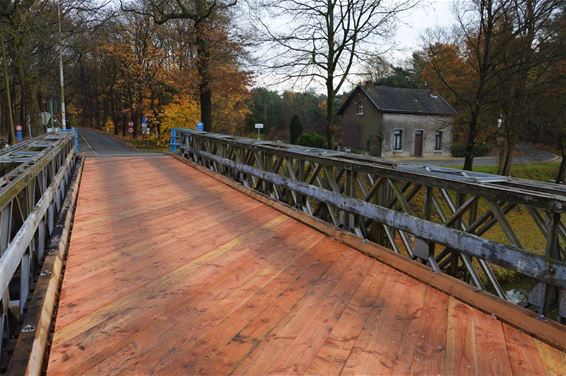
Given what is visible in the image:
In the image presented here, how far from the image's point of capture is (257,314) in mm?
3654

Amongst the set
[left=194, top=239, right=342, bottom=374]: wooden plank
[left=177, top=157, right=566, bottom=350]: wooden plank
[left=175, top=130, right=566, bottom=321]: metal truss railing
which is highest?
[left=175, top=130, right=566, bottom=321]: metal truss railing

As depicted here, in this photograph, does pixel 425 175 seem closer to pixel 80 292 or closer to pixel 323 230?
pixel 323 230

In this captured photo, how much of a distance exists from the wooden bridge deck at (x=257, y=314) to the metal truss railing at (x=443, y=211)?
0.43 m

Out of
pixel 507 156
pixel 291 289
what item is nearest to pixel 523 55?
pixel 507 156

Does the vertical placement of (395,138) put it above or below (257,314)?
below

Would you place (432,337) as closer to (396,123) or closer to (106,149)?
(106,149)

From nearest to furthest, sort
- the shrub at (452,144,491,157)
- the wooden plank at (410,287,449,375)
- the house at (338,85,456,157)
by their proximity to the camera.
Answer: the wooden plank at (410,287,449,375) < the house at (338,85,456,157) < the shrub at (452,144,491,157)

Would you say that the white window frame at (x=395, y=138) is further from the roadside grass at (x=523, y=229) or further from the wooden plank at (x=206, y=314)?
the wooden plank at (x=206, y=314)

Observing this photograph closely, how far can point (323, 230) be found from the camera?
624 centimetres

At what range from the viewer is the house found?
42438 millimetres

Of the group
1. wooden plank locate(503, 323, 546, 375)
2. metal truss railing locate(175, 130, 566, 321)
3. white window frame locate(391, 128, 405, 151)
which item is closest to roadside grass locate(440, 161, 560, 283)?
metal truss railing locate(175, 130, 566, 321)

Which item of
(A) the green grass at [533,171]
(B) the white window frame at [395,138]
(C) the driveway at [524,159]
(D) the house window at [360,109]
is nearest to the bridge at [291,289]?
(A) the green grass at [533,171]

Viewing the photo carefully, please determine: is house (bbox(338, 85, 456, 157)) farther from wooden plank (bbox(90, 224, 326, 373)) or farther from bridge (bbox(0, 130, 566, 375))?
wooden plank (bbox(90, 224, 326, 373))

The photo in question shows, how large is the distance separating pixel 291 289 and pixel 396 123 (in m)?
40.5
